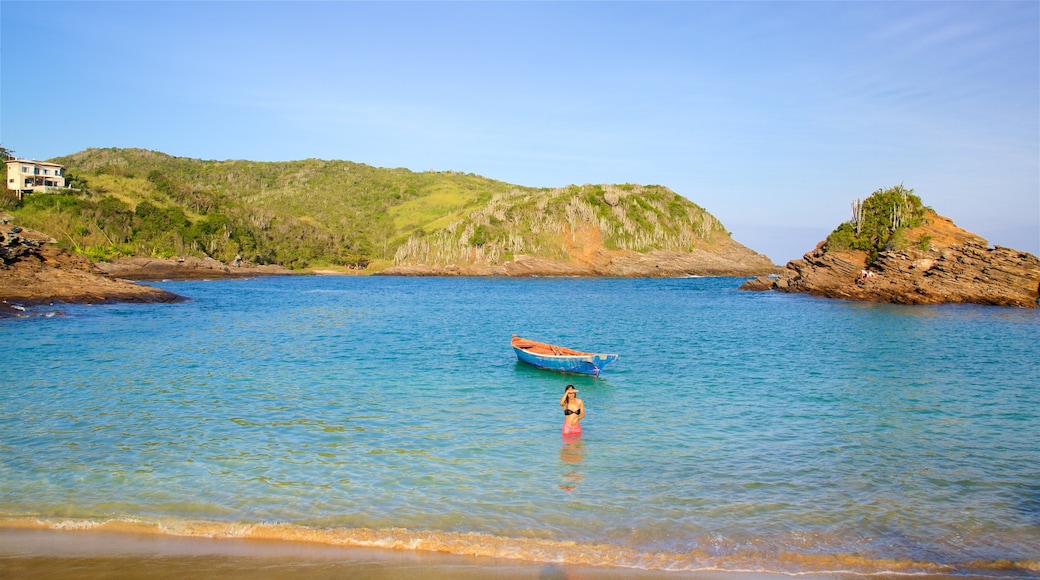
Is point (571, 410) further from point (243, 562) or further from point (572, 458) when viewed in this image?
point (243, 562)

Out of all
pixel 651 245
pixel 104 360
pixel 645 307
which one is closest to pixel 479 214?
pixel 651 245

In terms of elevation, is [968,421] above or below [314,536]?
above

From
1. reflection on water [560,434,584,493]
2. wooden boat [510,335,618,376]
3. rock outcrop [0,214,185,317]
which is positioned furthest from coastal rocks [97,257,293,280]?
reflection on water [560,434,584,493]

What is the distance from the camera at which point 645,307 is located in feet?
199

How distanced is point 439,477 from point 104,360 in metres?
19.5

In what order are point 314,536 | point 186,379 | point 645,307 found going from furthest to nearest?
point 645,307, point 186,379, point 314,536

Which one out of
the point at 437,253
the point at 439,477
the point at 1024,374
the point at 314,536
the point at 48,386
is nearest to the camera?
the point at 314,536

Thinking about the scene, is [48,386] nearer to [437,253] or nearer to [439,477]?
[439,477]

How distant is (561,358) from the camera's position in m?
24.8

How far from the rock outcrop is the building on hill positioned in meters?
81.5

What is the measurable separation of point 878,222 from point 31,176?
135 m

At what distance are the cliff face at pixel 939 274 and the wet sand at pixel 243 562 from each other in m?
57.5

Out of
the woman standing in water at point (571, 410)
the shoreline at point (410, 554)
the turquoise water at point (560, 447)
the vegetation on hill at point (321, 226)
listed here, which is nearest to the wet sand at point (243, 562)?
the shoreline at point (410, 554)

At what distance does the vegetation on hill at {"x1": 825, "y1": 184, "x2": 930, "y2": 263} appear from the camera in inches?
2689
